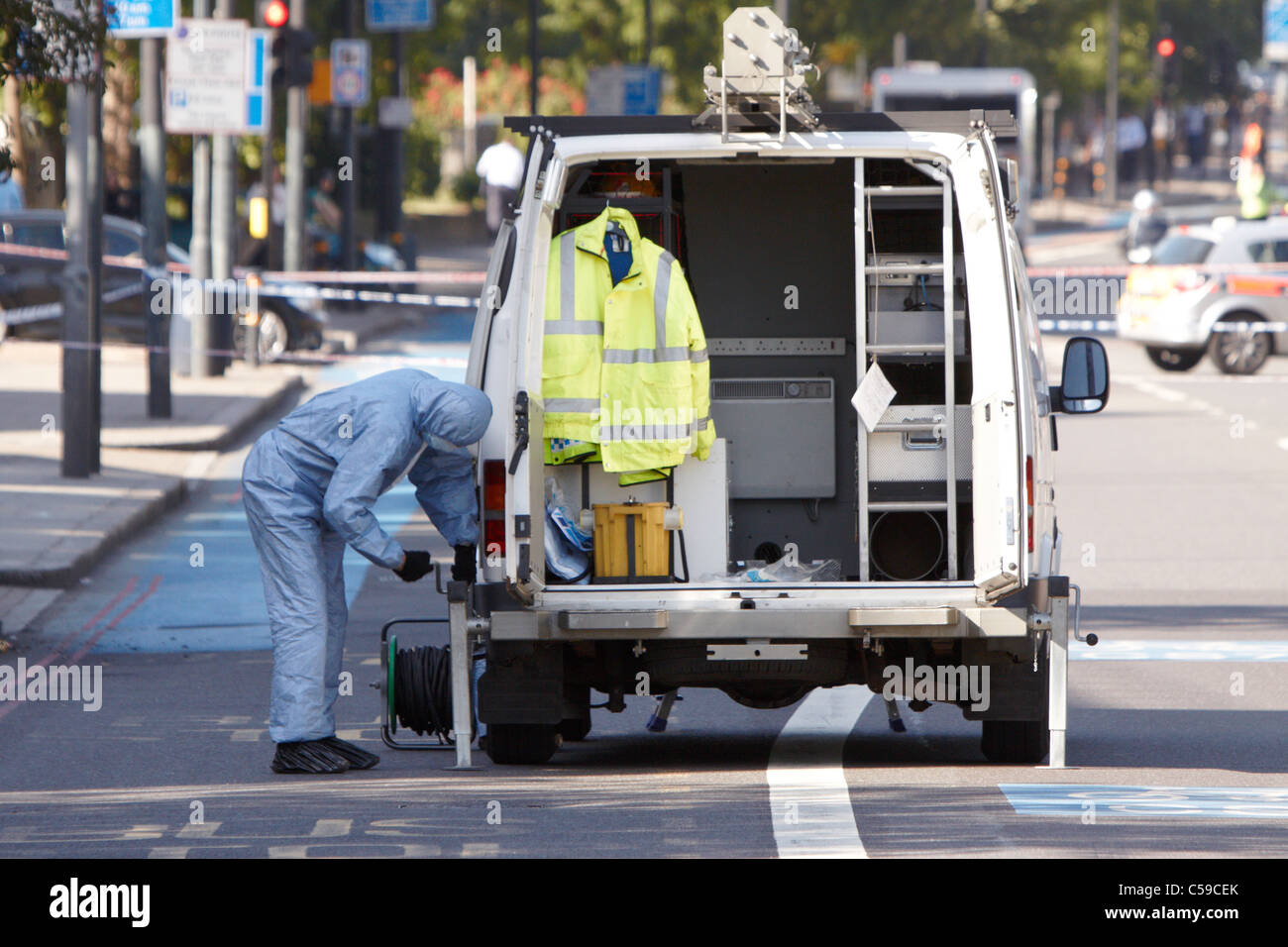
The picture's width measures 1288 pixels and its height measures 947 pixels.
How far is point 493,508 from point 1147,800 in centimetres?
239

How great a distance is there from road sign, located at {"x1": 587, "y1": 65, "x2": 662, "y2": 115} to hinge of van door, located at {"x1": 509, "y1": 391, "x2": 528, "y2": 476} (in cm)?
3621

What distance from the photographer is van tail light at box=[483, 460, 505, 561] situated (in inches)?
316

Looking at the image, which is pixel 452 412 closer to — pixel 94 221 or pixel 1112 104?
pixel 94 221

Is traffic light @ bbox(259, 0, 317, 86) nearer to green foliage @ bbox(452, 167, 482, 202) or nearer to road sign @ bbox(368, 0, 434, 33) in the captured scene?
road sign @ bbox(368, 0, 434, 33)

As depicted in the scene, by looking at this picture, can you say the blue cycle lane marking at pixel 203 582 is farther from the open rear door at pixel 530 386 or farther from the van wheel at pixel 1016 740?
the van wheel at pixel 1016 740

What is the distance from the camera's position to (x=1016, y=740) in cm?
838

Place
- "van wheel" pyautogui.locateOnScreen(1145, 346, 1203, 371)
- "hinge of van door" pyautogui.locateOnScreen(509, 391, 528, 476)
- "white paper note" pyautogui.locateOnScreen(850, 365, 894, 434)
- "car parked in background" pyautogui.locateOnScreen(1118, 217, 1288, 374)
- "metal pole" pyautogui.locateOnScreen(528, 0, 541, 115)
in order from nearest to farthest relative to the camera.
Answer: "hinge of van door" pyautogui.locateOnScreen(509, 391, 528, 476) < "white paper note" pyautogui.locateOnScreen(850, 365, 894, 434) < "car parked in background" pyautogui.locateOnScreen(1118, 217, 1288, 374) < "van wheel" pyautogui.locateOnScreen(1145, 346, 1203, 371) < "metal pole" pyautogui.locateOnScreen(528, 0, 541, 115)

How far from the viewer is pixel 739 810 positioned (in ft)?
24.6

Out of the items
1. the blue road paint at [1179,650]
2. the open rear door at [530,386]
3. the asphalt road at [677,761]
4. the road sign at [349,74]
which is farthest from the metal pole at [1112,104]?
the open rear door at [530,386]

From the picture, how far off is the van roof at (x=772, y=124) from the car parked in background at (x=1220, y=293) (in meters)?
18.6

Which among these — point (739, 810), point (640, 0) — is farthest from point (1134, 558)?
point (640, 0)

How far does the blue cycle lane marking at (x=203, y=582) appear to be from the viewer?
38.8 ft

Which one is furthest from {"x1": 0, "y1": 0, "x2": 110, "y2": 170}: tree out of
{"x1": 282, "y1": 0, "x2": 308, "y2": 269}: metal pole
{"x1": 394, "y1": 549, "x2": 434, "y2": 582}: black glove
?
{"x1": 282, "y1": 0, "x2": 308, "y2": 269}: metal pole

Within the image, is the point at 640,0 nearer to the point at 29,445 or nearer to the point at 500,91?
the point at 500,91
